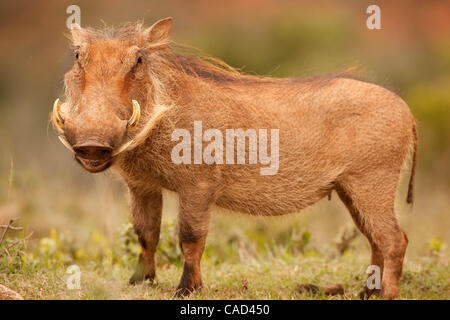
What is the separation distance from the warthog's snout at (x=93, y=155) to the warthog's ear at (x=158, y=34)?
2.82 ft

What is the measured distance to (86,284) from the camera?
3.95m

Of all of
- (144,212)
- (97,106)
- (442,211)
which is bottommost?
(442,211)

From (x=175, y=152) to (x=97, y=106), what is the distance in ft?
2.23

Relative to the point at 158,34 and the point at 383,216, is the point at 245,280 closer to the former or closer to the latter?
Answer: the point at 383,216

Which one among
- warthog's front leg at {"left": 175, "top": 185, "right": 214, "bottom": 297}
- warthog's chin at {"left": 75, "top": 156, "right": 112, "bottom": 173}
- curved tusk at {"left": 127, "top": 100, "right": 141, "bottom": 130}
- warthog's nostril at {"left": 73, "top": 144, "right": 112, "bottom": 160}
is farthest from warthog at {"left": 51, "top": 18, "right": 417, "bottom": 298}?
warthog's nostril at {"left": 73, "top": 144, "right": 112, "bottom": 160}

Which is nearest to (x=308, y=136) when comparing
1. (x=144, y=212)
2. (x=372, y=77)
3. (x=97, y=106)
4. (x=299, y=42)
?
(x=372, y=77)

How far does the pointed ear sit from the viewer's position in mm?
Answer: 3938

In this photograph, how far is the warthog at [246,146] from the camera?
155 inches

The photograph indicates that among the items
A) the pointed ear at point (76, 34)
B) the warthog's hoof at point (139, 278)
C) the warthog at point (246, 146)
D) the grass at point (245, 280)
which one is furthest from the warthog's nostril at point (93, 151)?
the warthog's hoof at point (139, 278)

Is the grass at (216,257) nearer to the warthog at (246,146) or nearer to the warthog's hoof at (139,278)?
the warthog's hoof at (139,278)

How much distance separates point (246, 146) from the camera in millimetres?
4297

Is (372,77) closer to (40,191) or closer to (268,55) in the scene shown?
(40,191)

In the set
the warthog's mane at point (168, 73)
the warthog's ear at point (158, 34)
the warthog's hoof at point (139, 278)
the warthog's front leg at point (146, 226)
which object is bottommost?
the warthog's hoof at point (139, 278)

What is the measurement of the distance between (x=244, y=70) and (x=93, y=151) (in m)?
10.6
